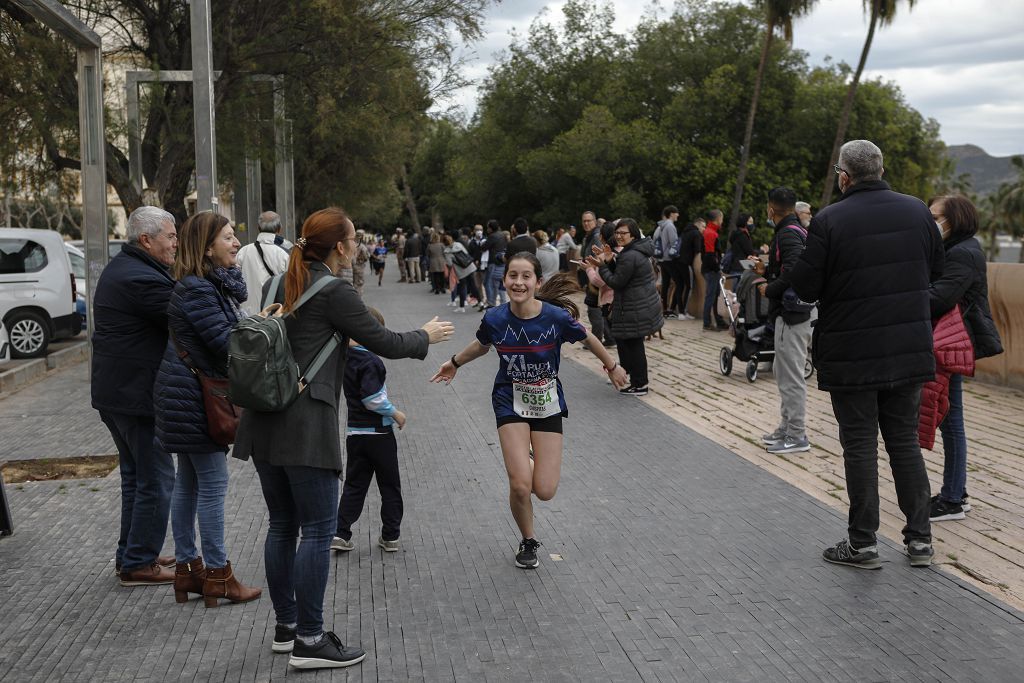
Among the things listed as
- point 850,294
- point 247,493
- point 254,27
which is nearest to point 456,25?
point 254,27

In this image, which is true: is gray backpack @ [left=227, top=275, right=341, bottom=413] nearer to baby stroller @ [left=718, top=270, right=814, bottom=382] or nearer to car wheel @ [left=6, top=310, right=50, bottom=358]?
baby stroller @ [left=718, top=270, right=814, bottom=382]

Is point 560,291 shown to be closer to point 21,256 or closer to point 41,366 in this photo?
point 41,366

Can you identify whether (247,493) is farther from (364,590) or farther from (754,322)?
(754,322)

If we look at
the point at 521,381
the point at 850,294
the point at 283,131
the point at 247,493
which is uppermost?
the point at 283,131

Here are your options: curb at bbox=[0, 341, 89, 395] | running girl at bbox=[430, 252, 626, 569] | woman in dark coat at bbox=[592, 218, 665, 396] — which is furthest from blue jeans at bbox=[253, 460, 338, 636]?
curb at bbox=[0, 341, 89, 395]

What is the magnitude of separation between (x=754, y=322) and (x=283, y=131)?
48.5 ft

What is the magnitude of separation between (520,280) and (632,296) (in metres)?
6.06

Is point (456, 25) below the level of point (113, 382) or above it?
above

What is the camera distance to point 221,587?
201 inches

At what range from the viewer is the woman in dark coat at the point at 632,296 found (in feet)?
37.4

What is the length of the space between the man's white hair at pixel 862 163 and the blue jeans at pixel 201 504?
11.1 ft

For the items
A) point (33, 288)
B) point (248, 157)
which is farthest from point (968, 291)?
point (248, 157)

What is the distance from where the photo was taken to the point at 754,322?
1198cm

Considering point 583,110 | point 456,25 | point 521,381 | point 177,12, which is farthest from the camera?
point 583,110
